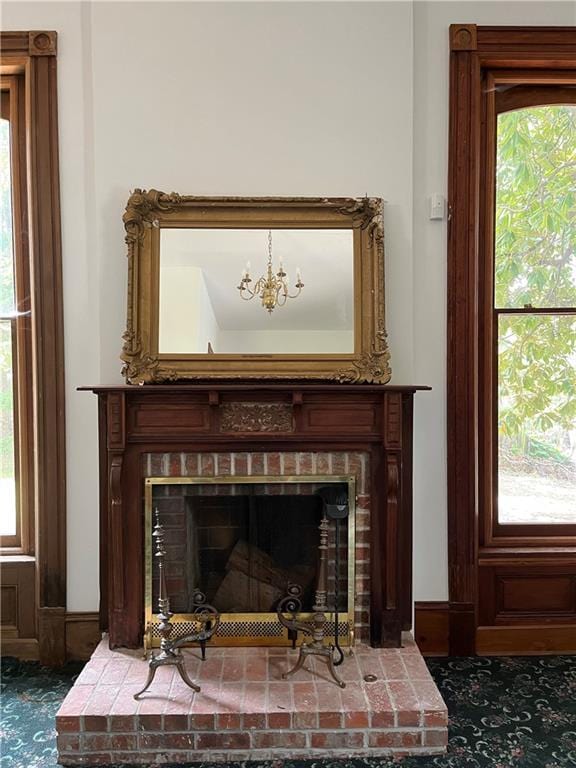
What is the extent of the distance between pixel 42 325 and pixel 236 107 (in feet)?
4.20

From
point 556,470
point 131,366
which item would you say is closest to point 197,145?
point 131,366

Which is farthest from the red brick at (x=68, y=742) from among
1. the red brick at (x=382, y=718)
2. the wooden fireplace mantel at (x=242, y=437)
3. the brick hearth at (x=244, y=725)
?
the red brick at (x=382, y=718)

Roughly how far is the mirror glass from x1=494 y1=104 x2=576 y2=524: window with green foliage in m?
0.82

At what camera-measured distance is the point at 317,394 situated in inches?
82.4

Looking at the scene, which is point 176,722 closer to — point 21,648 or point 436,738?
point 436,738

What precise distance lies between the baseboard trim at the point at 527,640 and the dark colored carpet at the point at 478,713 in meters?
0.04

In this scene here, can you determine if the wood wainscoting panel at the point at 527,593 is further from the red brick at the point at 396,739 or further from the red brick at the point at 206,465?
the red brick at the point at 206,465

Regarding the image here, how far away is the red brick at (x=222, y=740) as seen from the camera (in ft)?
5.71

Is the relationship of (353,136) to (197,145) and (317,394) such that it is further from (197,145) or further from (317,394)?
(317,394)

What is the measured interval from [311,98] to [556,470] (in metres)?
2.05

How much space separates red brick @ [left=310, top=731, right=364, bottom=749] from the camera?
1.76 meters

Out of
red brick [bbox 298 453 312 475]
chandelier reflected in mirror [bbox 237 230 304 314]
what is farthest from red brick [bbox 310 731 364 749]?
chandelier reflected in mirror [bbox 237 230 304 314]

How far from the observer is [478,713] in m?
1.95

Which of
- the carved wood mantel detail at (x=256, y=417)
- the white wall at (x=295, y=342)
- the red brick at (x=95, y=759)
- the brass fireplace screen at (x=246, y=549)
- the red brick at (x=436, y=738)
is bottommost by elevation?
the red brick at (x=95, y=759)
